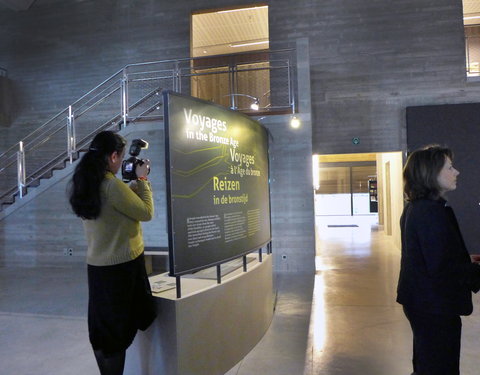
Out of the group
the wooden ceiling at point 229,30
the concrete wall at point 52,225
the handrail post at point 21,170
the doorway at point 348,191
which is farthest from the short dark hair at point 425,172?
the doorway at point 348,191

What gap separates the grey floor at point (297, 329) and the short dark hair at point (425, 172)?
1682 mm

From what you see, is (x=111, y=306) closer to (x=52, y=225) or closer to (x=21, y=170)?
(x=52, y=225)

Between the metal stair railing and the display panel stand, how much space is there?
4287mm

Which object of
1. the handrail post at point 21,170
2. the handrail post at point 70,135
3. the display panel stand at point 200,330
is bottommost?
the display panel stand at point 200,330

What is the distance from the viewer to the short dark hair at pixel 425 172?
175cm

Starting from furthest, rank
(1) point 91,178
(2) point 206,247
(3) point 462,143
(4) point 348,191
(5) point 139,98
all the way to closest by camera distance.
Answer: (4) point 348,191
(5) point 139,98
(3) point 462,143
(2) point 206,247
(1) point 91,178

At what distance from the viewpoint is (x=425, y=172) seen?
1.77 meters

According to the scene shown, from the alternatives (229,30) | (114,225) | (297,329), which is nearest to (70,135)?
(229,30)

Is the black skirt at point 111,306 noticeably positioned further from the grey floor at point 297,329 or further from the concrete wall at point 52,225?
the concrete wall at point 52,225

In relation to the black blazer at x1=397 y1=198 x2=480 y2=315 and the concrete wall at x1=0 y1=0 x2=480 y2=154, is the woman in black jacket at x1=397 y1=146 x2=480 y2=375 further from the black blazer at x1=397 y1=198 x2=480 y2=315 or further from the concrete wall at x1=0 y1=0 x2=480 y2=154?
the concrete wall at x1=0 y1=0 x2=480 y2=154

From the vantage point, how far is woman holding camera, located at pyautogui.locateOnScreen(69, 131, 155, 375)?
195 centimetres

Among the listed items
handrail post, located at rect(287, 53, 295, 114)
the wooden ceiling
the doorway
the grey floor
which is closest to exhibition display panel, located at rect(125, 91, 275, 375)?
the grey floor

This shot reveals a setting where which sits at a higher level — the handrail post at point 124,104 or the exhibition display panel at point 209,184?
the handrail post at point 124,104

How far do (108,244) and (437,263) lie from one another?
1.63 m
